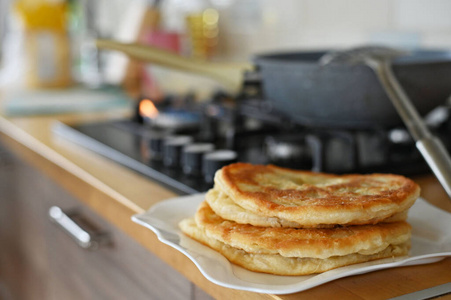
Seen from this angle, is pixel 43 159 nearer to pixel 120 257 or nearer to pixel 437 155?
pixel 120 257

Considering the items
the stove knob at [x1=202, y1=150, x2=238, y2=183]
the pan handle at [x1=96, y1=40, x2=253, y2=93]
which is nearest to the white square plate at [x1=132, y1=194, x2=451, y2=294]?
the stove knob at [x1=202, y1=150, x2=238, y2=183]

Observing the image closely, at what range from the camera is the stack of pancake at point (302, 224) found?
465 millimetres

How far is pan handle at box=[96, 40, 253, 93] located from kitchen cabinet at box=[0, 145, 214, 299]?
0.87 feet

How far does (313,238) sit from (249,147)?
0.45 metres

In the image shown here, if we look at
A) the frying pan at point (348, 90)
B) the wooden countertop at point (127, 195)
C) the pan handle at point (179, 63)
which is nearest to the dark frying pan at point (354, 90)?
the frying pan at point (348, 90)

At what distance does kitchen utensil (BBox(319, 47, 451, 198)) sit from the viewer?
0.60 m

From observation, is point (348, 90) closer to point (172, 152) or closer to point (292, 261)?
point (172, 152)

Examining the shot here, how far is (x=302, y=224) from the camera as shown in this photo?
479mm

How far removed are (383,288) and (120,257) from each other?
17.6 inches

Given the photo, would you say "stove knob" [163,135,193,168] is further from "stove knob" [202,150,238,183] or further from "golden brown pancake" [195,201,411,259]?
"golden brown pancake" [195,201,411,259]

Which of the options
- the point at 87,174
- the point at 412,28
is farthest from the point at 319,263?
the point at 412,28

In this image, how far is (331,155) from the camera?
0.82 metres

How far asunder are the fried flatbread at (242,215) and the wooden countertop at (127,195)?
0.05 meters

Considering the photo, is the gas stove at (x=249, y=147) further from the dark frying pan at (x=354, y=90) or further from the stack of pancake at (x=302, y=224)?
the stack of pancake at (x=302, y=224)
